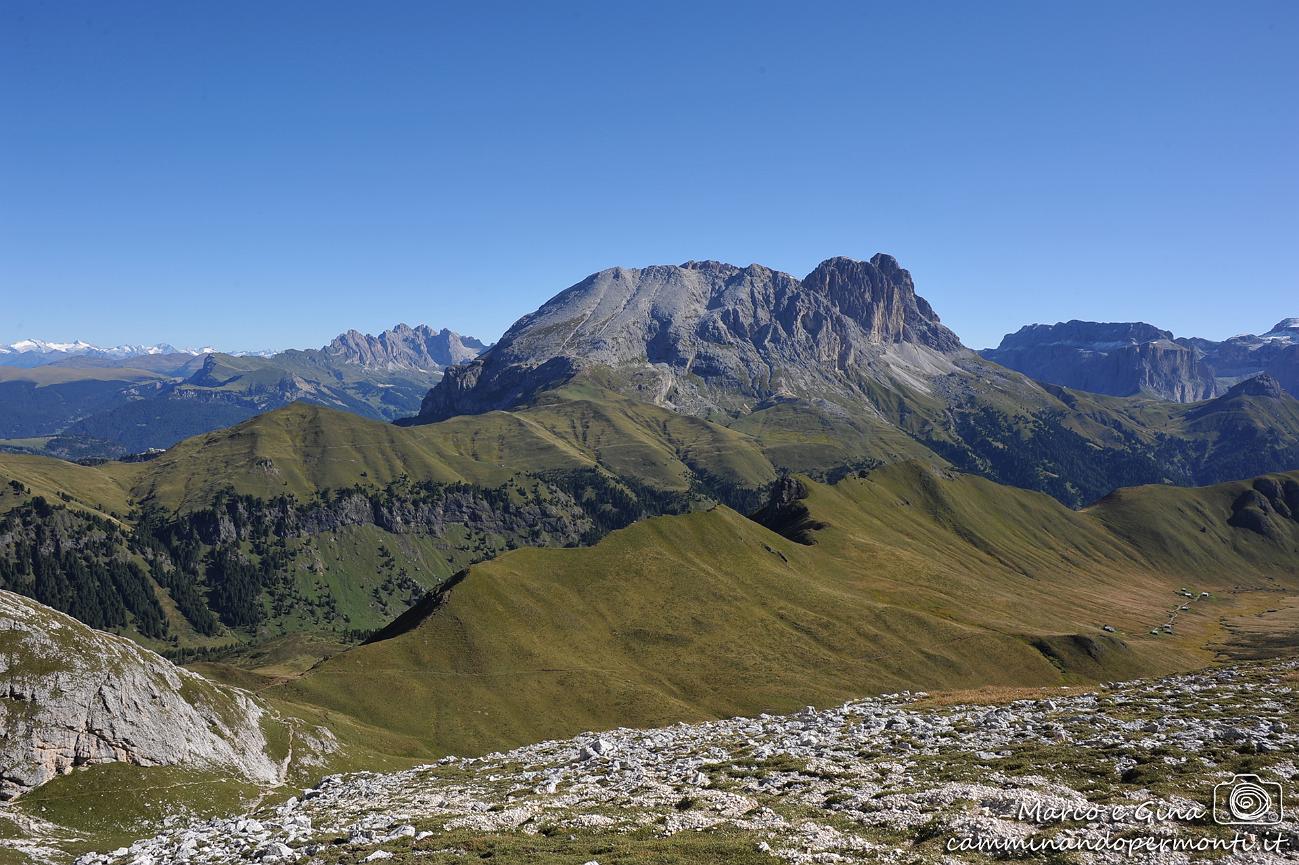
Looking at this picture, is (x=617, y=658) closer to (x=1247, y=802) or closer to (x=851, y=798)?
(x=851, y=798)

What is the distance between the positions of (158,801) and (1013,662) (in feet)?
597

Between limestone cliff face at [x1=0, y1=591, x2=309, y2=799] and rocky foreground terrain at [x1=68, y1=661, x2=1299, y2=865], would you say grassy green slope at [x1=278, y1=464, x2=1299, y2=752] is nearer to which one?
limestone cliff face at [x1=0, y1=591, x2=309, y2=799]

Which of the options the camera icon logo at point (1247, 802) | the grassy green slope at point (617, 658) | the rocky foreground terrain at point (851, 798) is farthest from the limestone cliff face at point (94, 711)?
the camera icon logo at point (1247, 802)

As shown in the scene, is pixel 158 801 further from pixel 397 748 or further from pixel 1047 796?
pixel 1047 796

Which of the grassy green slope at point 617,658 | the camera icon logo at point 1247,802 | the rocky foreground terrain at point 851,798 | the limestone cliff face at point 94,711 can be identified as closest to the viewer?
the rocky foreground terrain at point 851,798

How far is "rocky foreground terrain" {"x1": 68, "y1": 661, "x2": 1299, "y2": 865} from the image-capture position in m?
33.1

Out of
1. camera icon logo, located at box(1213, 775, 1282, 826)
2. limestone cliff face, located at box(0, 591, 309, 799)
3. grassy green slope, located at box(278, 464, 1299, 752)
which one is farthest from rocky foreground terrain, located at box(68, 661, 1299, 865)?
grassy green slope, located at box(278, 464, 1299, 752)

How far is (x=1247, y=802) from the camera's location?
36.1 m

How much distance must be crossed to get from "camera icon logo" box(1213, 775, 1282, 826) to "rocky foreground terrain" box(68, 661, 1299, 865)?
1.81 ft

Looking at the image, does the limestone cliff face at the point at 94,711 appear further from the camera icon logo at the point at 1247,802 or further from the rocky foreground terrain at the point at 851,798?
the camera icon logo at the point at 1247,802

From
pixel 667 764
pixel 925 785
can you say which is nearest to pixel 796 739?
pixel 667 764

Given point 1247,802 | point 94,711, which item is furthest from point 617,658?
point 1247,802

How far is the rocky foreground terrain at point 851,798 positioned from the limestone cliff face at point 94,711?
1573 centimetres

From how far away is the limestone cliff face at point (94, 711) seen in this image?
7319 centimetres
